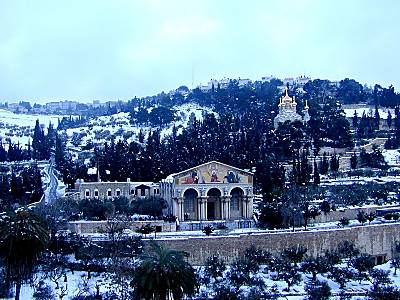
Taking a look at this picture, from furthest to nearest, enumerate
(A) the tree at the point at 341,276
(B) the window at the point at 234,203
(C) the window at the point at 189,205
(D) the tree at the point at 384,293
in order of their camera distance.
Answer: (B) the window at the point at 234,203, (C) the window at the point at 189,205, (A) the tree at the point at 341,276, (D) the tree at the point at 384,293

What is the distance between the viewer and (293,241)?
34375 mm

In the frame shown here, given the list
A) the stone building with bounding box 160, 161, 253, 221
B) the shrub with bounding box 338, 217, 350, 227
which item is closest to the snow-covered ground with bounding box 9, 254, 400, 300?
the shrub with bounding box 338, 217, 350, 227

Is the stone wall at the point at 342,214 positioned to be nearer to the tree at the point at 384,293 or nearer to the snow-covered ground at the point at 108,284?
the snow-covered ground at the point at 108,284

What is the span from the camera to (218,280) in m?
29.3

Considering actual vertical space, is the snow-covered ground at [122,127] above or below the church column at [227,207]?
above

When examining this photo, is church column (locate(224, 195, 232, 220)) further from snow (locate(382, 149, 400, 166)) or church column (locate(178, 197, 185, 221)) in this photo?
snow (locate(382, 149, 400, 166))

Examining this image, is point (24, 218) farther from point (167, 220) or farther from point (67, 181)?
point (67, 181)

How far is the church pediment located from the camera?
140ft

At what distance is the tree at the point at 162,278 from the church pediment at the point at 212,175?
2458 cm

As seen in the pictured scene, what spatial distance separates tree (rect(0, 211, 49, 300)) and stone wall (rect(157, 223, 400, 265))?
42.0ft

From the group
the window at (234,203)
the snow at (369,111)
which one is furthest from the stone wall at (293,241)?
the snow at (369,111)

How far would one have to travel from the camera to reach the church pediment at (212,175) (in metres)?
42.8

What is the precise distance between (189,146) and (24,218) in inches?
1406

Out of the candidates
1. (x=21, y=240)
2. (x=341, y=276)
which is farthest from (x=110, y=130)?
(x=21, y=240)
